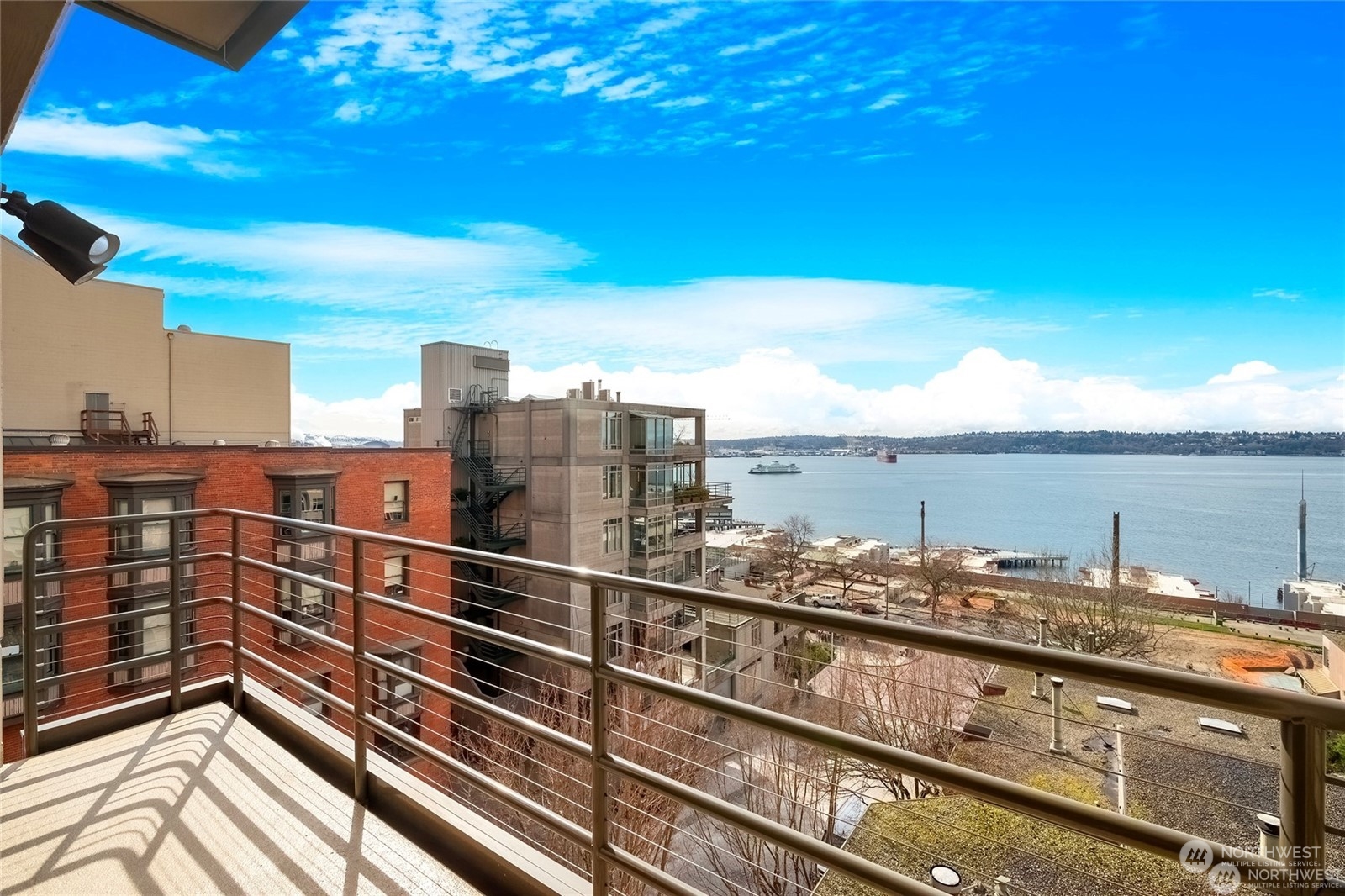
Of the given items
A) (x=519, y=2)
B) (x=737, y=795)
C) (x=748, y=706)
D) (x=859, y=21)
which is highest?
(x=859, y=21)

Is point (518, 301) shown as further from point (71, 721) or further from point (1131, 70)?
point (71, 721)

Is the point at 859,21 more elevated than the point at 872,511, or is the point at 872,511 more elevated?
the point at 859,21

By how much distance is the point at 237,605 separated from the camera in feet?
9.71

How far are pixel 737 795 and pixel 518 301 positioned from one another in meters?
30.0

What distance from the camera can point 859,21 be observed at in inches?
259

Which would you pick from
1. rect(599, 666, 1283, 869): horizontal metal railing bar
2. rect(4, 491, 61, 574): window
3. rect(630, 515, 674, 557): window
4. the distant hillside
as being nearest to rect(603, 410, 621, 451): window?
rect(630, 515, 674, 557): window

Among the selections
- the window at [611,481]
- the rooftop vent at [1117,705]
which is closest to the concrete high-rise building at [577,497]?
the window at [611,481]

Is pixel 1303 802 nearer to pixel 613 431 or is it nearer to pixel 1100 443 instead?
pixel 613 431

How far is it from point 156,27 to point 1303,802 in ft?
11.8

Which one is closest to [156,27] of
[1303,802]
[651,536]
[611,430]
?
[1303,802]

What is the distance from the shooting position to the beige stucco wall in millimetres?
14438

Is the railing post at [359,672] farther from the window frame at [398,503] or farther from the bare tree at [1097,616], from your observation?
the bare tree at [1097,616]

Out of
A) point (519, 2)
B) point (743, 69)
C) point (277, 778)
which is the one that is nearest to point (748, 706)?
point (277, 778)
